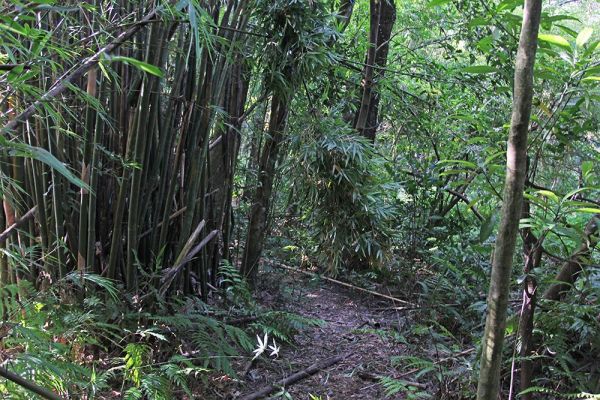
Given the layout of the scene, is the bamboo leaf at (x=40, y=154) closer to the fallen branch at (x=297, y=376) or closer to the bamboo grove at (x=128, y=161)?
the bamboo grove at (x=128, y=161)

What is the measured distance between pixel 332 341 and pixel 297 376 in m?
0.60

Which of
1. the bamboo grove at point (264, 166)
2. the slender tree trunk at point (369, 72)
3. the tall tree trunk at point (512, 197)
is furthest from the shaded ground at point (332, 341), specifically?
the slender tree trunk at point (369, 72)

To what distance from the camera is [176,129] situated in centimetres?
258

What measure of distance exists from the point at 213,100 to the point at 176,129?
0.24 meters

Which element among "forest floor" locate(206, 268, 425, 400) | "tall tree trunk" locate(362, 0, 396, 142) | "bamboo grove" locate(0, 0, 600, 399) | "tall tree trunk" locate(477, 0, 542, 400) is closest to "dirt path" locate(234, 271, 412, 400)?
"forest floor" locate(206, 268, 425, 400)

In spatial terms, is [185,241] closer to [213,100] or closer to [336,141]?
[213,100]

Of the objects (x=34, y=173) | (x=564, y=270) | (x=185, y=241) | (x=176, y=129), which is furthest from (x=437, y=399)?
(x=34, y=173)

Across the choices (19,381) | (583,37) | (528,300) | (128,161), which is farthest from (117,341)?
(583,37)

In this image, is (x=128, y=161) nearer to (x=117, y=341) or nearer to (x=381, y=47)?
(x=117, y=341)

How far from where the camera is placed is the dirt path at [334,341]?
8.14 feet

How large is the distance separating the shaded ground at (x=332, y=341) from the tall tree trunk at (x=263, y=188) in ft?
0.83

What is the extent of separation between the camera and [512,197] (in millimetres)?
1322

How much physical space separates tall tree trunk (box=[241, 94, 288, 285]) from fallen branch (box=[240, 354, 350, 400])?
36.5 inches

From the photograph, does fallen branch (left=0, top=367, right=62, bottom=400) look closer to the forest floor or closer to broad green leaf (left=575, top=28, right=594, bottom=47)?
the forest floor
